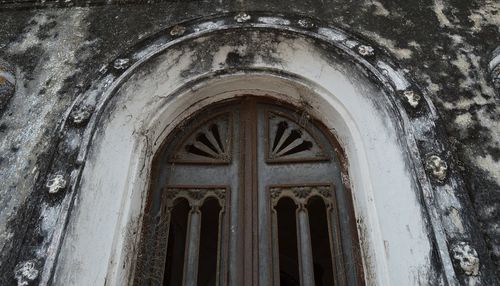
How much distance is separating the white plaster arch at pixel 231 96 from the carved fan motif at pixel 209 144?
145 millimetres

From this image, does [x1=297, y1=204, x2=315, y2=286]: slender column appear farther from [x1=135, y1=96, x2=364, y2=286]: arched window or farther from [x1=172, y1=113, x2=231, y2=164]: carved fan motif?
[x1=172, y1=113, x2=231, y2=164]: carved fan motif

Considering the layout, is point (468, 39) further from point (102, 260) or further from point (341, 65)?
point (102, 260)

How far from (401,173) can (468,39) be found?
117 cm

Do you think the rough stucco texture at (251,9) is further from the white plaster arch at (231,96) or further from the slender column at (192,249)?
the slender column at (192,249)

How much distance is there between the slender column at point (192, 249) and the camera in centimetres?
261

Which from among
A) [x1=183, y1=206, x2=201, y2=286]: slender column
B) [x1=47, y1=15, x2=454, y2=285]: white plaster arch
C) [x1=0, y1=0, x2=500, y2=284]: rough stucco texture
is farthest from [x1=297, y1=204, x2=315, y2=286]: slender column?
[x1=0, y1=0, x2=500, y2=284]: rough stucco texture

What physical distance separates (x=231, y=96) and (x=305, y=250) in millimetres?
1210

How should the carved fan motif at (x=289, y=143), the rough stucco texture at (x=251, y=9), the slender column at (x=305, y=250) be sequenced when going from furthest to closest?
the carved fan motif at (x=289, y=143)
the slender column at (x=305, y=250)
the rough stucco texture at (x=251, y=9)

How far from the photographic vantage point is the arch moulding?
2.20m

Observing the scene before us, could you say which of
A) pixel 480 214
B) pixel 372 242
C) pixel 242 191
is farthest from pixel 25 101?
pixel 480 214

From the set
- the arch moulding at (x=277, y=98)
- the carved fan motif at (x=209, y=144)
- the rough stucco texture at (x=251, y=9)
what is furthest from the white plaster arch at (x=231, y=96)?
the rough stucco texture at (x=251, y=9)

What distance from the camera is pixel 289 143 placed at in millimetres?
3121

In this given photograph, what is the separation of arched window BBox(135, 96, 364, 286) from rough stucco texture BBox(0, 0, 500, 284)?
0.69 metres

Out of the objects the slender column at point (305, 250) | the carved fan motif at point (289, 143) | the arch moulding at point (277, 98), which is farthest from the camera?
the carved fan motif at point (289, 143)
